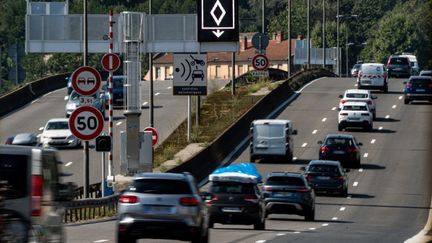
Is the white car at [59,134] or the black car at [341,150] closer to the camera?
the black car at [341,150]

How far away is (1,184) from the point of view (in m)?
18.2

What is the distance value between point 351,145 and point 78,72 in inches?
1078

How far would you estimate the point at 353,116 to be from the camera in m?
68.1

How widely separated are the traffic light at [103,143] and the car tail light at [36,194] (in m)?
16.3

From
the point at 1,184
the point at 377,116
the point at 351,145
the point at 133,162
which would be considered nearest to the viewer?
the point at 1,184

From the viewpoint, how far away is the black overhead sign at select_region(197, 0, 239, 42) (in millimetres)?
54469

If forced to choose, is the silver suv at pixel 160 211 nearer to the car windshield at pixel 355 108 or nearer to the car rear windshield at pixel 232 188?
the car rear windshield at pixel 232 188

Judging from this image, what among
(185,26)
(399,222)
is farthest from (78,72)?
(185,26)

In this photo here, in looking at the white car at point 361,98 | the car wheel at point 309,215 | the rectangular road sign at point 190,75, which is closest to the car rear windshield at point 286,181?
the car wheel at point 309,215

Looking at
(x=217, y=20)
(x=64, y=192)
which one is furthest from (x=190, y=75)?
(x=64, y=192)

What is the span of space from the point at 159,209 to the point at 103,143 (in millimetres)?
11367

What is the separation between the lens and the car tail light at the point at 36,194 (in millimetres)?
19469

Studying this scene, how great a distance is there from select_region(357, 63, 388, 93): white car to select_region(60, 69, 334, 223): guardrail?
4.38 meters

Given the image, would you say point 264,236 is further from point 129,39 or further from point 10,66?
point 10,66
